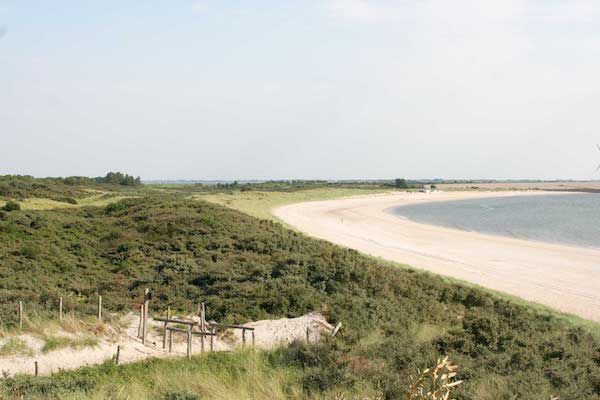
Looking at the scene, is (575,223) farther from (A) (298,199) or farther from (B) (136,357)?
(B) (136,357)

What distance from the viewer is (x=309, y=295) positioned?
57.6 ft

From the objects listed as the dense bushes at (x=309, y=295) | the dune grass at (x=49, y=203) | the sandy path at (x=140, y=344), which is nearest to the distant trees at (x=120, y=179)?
the dune grass at (x=49, y=203)

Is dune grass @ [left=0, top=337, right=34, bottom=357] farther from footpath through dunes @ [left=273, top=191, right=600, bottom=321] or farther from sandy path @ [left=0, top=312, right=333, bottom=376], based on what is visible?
footpath through dunes @ [left=273, top=191, right=600, bottom=321]

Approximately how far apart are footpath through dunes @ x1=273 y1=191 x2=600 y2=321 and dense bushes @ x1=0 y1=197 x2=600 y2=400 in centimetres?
624

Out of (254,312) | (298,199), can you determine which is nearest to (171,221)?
(254,312)

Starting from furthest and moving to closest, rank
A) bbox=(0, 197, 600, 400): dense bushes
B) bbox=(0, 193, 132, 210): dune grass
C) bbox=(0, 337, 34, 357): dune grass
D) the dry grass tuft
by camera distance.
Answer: bbox=(0, 193, 132, 210): dune grass, bbox=(0, 337, 34, 357): dune grass, bbox=(0, 197, 600, 400): dense bushes, the dry grass tuft

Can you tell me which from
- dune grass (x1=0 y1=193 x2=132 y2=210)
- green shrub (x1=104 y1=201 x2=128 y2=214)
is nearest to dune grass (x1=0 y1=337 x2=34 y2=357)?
green shrub (x1=104 y1=201 x2=128 y2=214)

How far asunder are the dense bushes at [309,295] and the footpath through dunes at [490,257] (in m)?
6.24

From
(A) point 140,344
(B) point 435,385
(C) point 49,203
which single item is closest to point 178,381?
(A) point 140,344

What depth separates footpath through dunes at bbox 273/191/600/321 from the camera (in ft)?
83.2

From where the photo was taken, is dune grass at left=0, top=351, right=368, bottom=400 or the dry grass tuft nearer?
the dry grass tuft

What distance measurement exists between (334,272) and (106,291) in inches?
359

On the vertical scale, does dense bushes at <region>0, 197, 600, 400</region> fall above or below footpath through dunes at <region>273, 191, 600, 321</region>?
above

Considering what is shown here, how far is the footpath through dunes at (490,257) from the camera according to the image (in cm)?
2536
